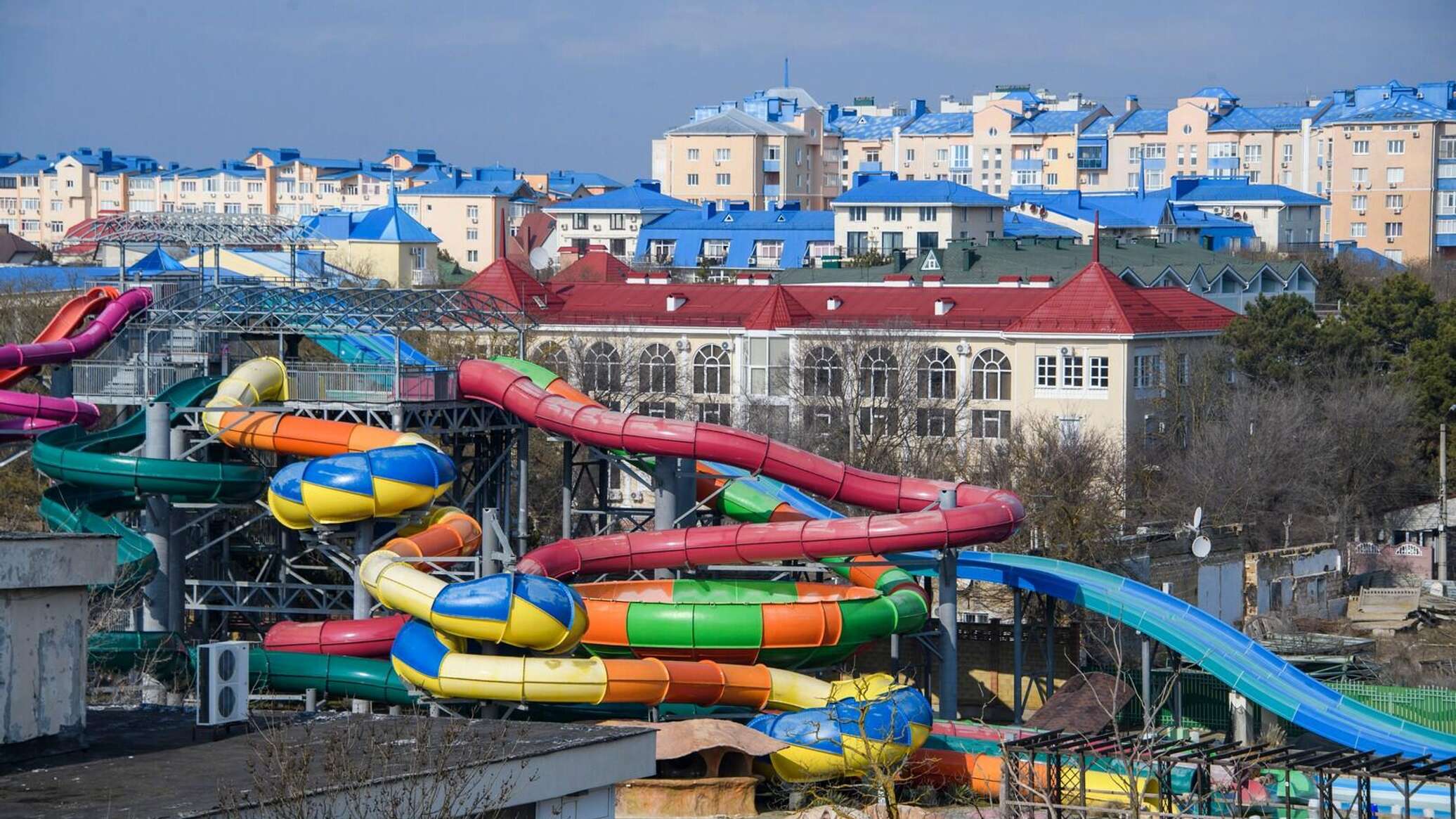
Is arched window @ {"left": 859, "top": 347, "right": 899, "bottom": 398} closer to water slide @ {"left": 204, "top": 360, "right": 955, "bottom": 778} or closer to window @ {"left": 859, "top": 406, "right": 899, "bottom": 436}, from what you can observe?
window @ {"left": 859, "top": 406, "right": 899, "bottom": 436}

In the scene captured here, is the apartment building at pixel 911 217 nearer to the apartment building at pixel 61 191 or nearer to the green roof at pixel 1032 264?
the green roof at pixel 1032 264

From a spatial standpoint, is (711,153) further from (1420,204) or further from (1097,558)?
(1097,558)

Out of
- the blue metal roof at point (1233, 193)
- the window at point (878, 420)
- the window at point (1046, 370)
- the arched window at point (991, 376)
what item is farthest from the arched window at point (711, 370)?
the blue metal roof at point (1233, 193)

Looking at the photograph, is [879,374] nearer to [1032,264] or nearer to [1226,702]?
[1032,264]

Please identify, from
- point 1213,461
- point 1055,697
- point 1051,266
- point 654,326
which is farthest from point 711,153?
point 1055,697

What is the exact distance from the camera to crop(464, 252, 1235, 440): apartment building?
58688 millimetres

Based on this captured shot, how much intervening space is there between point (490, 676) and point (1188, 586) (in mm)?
19728

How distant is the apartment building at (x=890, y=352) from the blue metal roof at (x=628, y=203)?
55154 millimetres

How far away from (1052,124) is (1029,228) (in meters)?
49.2

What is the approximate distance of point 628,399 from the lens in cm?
5959

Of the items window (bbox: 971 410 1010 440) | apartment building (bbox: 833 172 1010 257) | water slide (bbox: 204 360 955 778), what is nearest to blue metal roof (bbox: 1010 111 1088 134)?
apartment building (bbox: 833 172 1010 257)

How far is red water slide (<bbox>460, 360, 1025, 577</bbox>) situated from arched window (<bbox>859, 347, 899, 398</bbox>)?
24233 millimetres

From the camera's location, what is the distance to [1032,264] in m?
78.0

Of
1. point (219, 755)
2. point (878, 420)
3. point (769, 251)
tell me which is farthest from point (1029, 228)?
point (219, 755)
